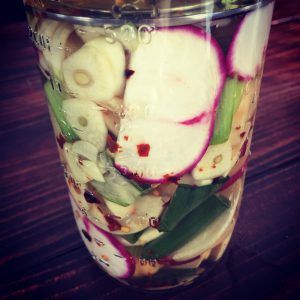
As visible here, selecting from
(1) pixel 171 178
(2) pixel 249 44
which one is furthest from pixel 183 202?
(2) pixel 249 44

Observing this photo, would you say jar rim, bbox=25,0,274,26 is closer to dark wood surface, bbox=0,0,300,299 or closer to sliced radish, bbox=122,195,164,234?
sliced radish, bbox=122,195,164,234

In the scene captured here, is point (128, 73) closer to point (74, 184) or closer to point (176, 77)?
point (176, 77)

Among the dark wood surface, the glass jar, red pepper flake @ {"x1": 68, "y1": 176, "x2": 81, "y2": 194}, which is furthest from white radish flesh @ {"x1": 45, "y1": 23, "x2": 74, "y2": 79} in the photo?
the dark wood surface

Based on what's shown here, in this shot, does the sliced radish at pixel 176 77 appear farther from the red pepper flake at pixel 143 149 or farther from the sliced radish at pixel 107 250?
the sliced radish at pixel 107 250

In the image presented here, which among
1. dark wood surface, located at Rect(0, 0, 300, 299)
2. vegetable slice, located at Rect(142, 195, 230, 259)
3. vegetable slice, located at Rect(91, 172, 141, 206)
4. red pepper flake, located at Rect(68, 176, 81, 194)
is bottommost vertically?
dark wood surface, located at Rect(0, 0, 300, 299)

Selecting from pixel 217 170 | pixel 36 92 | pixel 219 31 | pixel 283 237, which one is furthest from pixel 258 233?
pixel 36 92

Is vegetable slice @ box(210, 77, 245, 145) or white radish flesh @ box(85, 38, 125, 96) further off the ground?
white radish flesh @ box(85, 38, 125, 96)

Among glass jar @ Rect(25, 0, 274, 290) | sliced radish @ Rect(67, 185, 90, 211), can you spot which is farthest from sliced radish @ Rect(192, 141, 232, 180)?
sliced radish @ Rect(67, 185, 90, 211)

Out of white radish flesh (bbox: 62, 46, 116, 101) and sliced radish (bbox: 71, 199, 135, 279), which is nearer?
white radish flesh (bbox: 62, 46, 116, 101)
